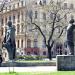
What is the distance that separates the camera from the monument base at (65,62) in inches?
840

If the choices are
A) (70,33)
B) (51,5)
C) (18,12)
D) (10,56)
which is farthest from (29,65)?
(18,12)

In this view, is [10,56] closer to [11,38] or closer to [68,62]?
[11,38]

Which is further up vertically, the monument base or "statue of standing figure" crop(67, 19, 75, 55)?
"statue of standing figure" crop(67, 19, 75, 55)

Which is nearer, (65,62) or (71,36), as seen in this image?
(65,62)

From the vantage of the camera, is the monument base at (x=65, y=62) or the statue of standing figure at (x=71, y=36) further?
the statue of standing figure at (x=71, y=36)

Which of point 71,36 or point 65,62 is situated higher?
point 71,36

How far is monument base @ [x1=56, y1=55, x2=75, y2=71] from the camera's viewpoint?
21328 millimetres

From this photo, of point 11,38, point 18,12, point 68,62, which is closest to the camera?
point 68,62

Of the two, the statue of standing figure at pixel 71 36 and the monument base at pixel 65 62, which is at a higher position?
the statue of standing figure at pixel 71 36

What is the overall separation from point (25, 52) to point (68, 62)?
63.3 meters

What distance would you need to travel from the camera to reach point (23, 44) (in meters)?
87.4

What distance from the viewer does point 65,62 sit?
21.4 m

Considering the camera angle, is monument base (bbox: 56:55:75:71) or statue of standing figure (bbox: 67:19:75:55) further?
statue of standing figure (bbox: 67:19:75:55)

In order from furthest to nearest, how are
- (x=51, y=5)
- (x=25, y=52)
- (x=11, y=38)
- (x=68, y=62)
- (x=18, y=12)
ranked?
(x=18, y=12)
(x=25, y=52)
(x=51, y=5)
(x=11, y=38)
(x=68, y=62)
